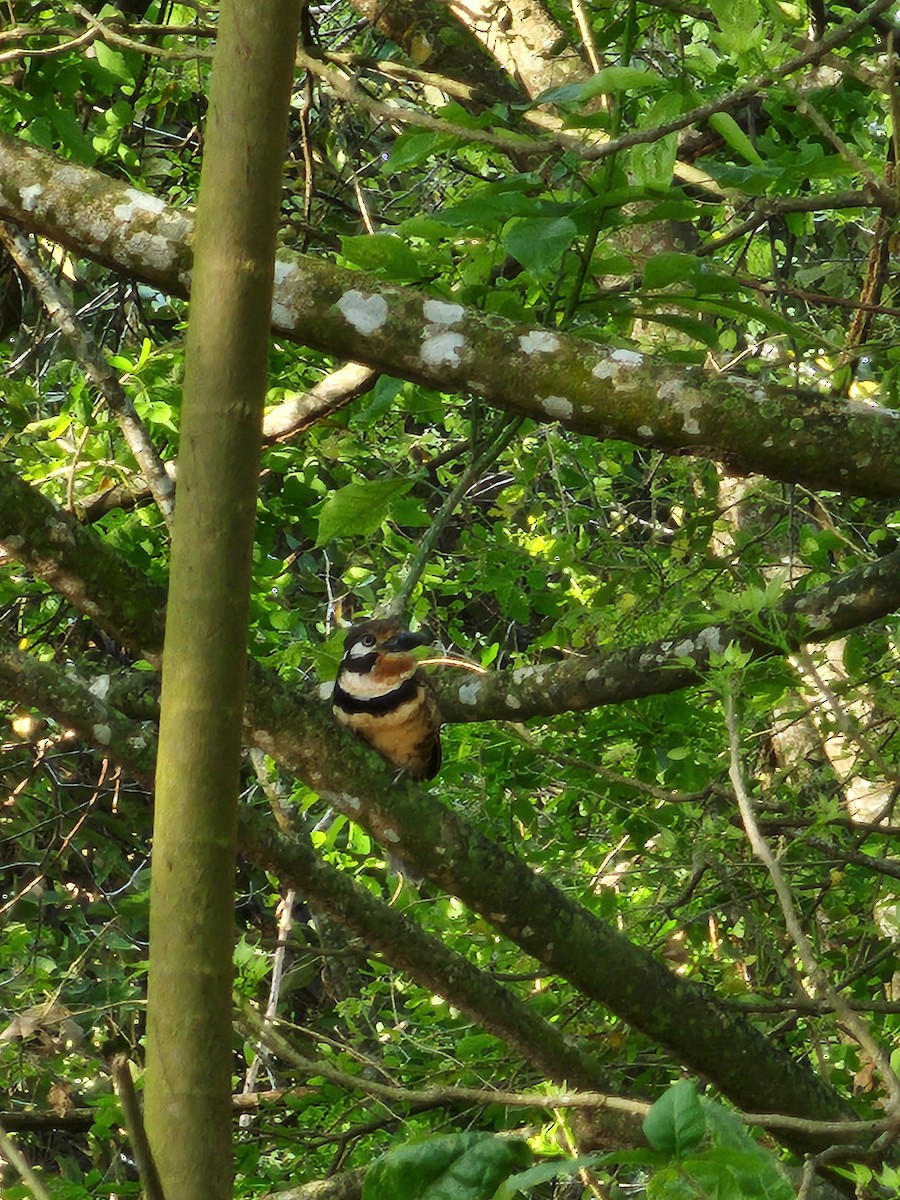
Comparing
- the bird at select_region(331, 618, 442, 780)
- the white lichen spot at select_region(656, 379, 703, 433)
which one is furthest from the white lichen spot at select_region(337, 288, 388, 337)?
the bird at select_region(331, 618, 442, 780)

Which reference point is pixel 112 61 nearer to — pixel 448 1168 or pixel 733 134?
pixel 733 134

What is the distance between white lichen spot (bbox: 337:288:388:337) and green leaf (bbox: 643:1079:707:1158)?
1.72 meters

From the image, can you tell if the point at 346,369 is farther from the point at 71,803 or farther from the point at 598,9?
the point at 71,803

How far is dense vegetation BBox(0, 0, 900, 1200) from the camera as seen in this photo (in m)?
2.08

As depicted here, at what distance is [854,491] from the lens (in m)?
2.36

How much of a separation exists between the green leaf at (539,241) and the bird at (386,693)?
1.24m

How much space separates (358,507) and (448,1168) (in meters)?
1.74

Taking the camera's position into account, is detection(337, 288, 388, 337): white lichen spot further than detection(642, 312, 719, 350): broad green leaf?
Yes

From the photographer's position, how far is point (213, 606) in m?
1.11

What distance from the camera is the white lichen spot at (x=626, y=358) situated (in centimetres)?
232

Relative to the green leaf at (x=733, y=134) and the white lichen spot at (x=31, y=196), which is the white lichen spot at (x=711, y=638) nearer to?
the green leaf at (x=733, y=134)

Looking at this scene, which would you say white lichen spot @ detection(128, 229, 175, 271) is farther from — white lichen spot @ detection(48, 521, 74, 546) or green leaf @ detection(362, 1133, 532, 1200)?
green leaf @ detection(362, 1133, 532, 1200)

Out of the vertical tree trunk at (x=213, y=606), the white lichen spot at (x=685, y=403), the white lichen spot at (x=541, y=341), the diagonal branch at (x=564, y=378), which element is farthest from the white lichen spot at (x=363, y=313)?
the vertical tree trunk at (x=213, y=606)

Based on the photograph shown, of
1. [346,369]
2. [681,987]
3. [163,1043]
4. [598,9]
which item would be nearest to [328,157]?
[346,369]
